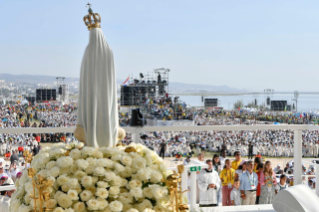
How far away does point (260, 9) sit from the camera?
146m

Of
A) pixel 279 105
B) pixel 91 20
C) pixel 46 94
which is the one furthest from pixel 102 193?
pixel 279 105

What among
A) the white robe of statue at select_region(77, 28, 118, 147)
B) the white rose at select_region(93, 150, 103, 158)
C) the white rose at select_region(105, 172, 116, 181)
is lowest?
the white rose at select_region(105, 172, 116, 181)

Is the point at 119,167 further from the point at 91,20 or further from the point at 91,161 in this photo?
the point at 91,20

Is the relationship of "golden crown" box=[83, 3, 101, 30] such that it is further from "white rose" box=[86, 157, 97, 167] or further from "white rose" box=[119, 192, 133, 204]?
"white rose" box=[119, 192, 133, 204]

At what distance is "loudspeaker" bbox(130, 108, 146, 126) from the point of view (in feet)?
9.64

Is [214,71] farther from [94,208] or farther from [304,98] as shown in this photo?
Result: [94,208]

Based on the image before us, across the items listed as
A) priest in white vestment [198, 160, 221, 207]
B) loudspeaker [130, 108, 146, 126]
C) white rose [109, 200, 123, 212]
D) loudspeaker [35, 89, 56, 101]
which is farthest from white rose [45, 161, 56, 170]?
loudspeaker [35, 89, 56, 101]

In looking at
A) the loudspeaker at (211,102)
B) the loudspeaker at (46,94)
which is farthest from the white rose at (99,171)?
the loudspeaker at (211,102)

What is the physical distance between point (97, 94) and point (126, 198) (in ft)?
1.92

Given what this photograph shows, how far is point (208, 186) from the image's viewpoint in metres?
3.24

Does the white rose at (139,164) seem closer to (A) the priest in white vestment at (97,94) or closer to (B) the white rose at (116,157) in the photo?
(B) the white rose at (116,157)

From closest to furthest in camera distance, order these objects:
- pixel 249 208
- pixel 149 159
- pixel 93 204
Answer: pixel 93 204 < pixel 149 159 < pixel 249 208

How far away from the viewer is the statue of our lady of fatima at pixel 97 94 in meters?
1.72

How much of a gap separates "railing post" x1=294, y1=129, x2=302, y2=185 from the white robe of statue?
7.40 ft
